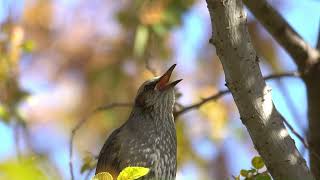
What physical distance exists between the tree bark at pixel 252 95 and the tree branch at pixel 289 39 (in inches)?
49.3

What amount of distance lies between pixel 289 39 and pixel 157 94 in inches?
38.7

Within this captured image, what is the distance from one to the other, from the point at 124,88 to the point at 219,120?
43.1 inches

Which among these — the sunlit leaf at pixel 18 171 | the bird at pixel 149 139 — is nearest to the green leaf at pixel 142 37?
the bird at pixel 149 139

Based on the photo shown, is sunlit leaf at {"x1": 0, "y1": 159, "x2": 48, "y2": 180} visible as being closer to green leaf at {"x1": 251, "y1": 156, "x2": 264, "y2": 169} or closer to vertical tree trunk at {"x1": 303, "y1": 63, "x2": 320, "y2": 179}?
green leaf at {"x1": 251, "y1": 156, "x2": 264, "y2": 169}

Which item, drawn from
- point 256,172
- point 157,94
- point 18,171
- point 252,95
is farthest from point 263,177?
point 157,94

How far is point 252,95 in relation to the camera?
2.71 meters

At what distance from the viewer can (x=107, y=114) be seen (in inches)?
247

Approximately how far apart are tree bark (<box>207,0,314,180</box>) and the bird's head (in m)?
1.70

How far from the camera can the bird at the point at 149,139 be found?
12.7ft

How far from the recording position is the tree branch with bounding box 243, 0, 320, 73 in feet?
12.9

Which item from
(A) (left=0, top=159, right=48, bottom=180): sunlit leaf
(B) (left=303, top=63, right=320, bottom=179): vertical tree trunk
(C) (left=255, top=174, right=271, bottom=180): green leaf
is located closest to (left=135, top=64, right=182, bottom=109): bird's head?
(B) (left=303, top=63, right=320, bottom=179): vertical tree trunk

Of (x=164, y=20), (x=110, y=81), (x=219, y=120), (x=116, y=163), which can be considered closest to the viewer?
(x=116, y=163)

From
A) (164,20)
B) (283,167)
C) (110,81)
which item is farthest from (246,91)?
(110,81)

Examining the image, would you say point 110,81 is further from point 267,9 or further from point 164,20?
point 267,9
